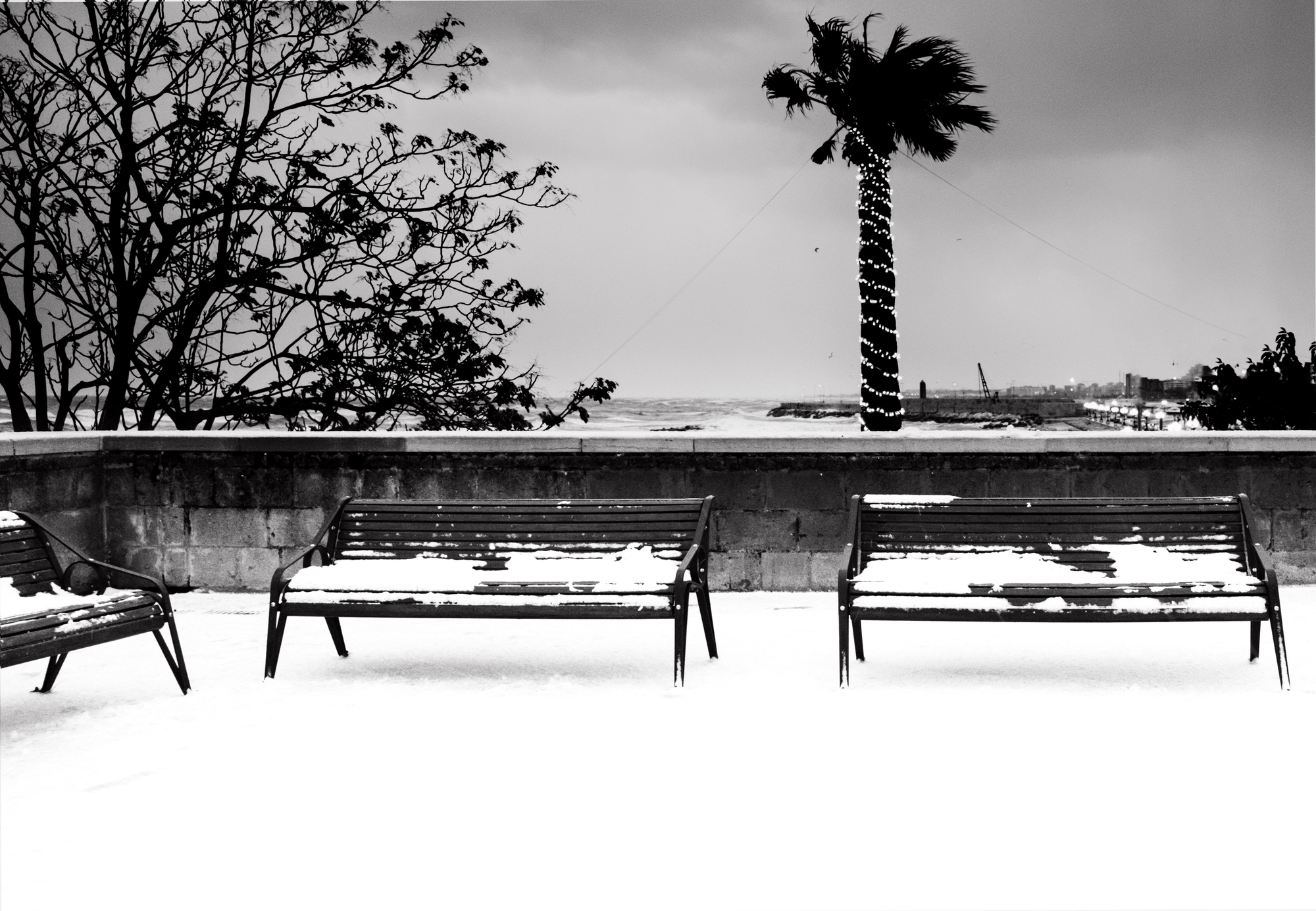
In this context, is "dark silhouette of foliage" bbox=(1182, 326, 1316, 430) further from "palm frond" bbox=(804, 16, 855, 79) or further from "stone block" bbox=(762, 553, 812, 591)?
"stone block" bbox=(762, 553, 812, 591)

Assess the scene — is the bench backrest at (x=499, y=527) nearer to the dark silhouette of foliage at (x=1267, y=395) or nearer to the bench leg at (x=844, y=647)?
the bench leg at (x=844, y=647)

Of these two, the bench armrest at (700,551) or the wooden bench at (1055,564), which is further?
the bench armrest at (700,551)

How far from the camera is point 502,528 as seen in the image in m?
6.13

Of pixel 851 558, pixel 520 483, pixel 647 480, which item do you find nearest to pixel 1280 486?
pixel 851 558

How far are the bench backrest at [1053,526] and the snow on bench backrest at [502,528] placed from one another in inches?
36.0

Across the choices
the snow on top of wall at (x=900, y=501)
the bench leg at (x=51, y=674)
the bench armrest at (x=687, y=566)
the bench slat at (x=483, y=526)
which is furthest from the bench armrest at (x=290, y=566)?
the snow on top of wall at (x=900, y=501)

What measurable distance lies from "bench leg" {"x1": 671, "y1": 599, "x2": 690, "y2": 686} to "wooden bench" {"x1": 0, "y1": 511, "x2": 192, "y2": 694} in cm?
196

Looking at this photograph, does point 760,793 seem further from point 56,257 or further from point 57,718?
point 56,257

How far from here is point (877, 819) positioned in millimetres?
3539

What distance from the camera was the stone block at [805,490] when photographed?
302 inches

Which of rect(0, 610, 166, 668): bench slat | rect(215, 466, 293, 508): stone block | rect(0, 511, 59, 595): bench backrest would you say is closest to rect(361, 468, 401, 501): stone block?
rect(215, 466, 293, 508): stone block

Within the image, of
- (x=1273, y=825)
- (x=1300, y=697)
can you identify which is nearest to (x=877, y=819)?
(x=1273, y=825)

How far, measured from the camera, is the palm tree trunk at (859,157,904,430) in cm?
2031

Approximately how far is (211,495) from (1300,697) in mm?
6033
